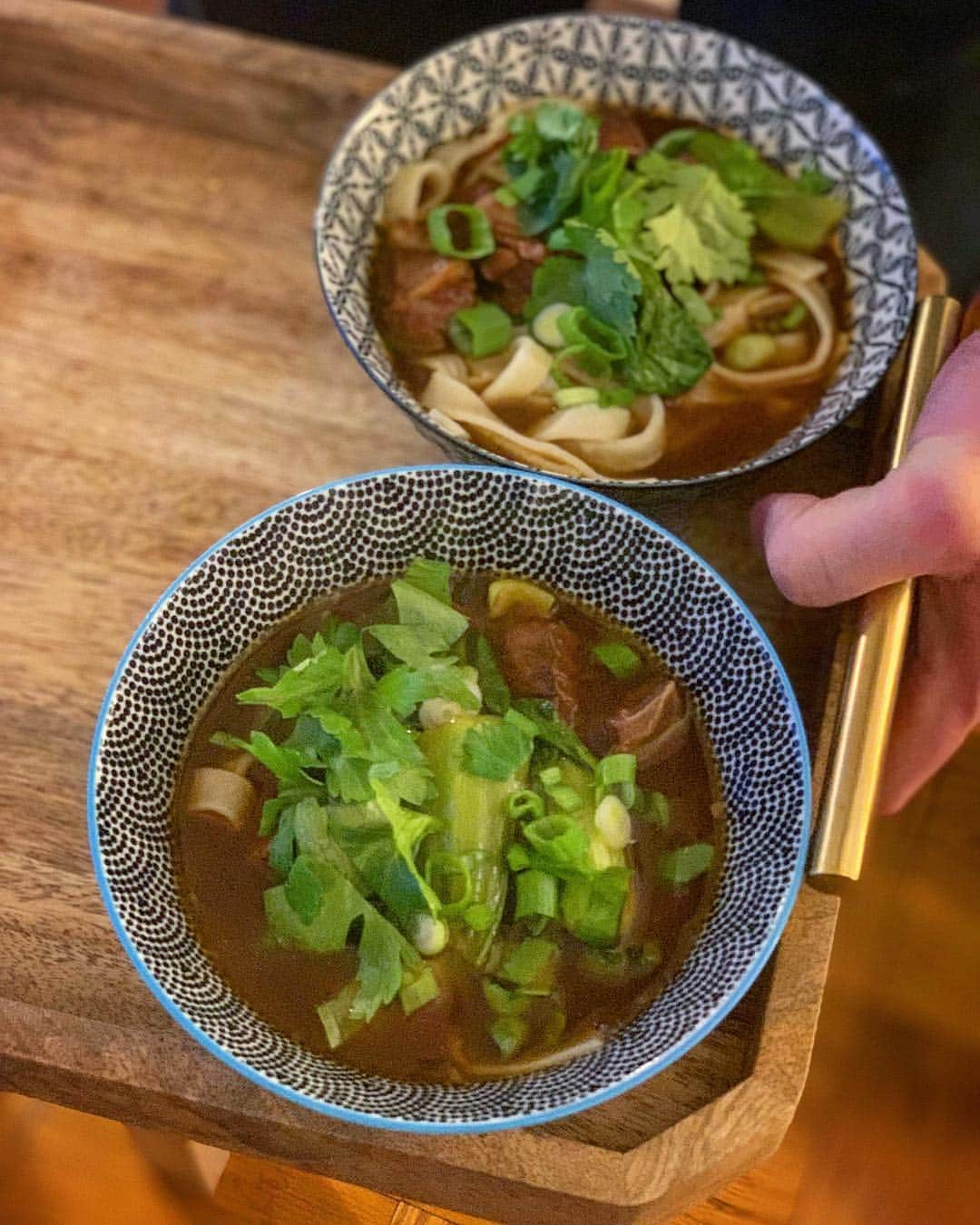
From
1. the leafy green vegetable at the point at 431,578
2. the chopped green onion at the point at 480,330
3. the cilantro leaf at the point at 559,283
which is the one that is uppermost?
the cilantro leaf at the point at 559,283

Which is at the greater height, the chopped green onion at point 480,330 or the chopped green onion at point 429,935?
the chopped green onion at point 480,330

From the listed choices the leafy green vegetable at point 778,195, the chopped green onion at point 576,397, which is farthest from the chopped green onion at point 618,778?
the leafy green vegetable at point 778,195

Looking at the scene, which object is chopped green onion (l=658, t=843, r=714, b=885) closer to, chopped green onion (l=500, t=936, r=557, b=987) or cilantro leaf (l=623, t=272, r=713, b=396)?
chopped green onion (l=500, t=936, r=557, b=987)

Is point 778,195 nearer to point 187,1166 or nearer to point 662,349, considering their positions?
point 662,349

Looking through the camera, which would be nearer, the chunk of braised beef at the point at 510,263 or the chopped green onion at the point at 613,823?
the chopped green onion at the point at 613,823

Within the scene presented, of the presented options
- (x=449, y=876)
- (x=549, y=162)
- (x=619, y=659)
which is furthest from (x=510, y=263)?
(x=449, y=876)

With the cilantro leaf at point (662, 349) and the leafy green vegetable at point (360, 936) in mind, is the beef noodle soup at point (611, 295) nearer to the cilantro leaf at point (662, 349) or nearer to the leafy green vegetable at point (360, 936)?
the cilantro leaf at point (662, 349)

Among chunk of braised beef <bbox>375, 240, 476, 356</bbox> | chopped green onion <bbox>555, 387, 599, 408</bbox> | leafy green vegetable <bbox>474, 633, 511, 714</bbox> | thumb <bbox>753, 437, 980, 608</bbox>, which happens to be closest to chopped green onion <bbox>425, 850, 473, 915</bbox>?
leafy green vegetable <bbox>474, 633, 511, 714</bbox>
